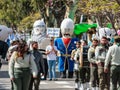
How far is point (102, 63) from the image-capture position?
14.9m

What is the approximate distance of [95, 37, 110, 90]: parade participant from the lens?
14.9 metres

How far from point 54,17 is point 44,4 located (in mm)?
2243

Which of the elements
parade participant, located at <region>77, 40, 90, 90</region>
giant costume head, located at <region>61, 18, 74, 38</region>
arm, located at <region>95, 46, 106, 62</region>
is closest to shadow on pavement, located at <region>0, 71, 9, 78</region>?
giant costume head, located at <region>61, 18, 74, 38</region>

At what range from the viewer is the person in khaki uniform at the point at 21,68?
476 inches

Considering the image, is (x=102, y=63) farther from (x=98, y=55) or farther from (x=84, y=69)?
(x=84, y=69)

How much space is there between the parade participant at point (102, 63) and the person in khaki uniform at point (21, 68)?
320 cm

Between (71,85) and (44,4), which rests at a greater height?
(44,4)

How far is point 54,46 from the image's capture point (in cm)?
2156

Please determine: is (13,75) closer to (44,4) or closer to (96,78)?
(96,78)

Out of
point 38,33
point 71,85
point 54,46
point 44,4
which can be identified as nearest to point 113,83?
point 71,85

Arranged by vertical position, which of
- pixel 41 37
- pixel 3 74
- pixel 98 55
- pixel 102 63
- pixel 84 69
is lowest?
pixel 3 74

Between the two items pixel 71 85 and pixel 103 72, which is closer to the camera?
pixel 103 72

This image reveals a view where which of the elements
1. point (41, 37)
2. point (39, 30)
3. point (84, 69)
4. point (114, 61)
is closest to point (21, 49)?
point (114, 61)

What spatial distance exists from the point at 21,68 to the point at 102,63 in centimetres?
348
